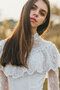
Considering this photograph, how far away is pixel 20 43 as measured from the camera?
2062 millimetres

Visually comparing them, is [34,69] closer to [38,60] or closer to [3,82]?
[38,60]

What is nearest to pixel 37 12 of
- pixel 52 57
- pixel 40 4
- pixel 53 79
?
pixel 40 4

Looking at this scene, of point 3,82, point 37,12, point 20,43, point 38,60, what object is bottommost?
point 3,82

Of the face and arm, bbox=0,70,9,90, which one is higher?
the face

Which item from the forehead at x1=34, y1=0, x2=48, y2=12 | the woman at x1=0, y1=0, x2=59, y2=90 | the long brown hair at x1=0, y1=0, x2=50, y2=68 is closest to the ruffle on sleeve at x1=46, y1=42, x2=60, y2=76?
the woman at x1=0, y1=0, x2=59, y2=90

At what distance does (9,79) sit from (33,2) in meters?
0.55

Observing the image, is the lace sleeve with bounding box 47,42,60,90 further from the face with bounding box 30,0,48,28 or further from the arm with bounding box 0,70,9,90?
the arm with bounding box 0,70,9,90

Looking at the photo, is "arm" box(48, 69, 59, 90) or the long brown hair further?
"arm" box(48, 69, 59, 90)

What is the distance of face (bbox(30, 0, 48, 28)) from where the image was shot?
2.06m

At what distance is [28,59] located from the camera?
6.88ft

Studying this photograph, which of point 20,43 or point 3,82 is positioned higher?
point 20,43

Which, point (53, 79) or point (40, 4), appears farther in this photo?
point (53, 79)

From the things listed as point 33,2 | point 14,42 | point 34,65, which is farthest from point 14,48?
point 33,2

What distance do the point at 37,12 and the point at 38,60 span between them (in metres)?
0.33
